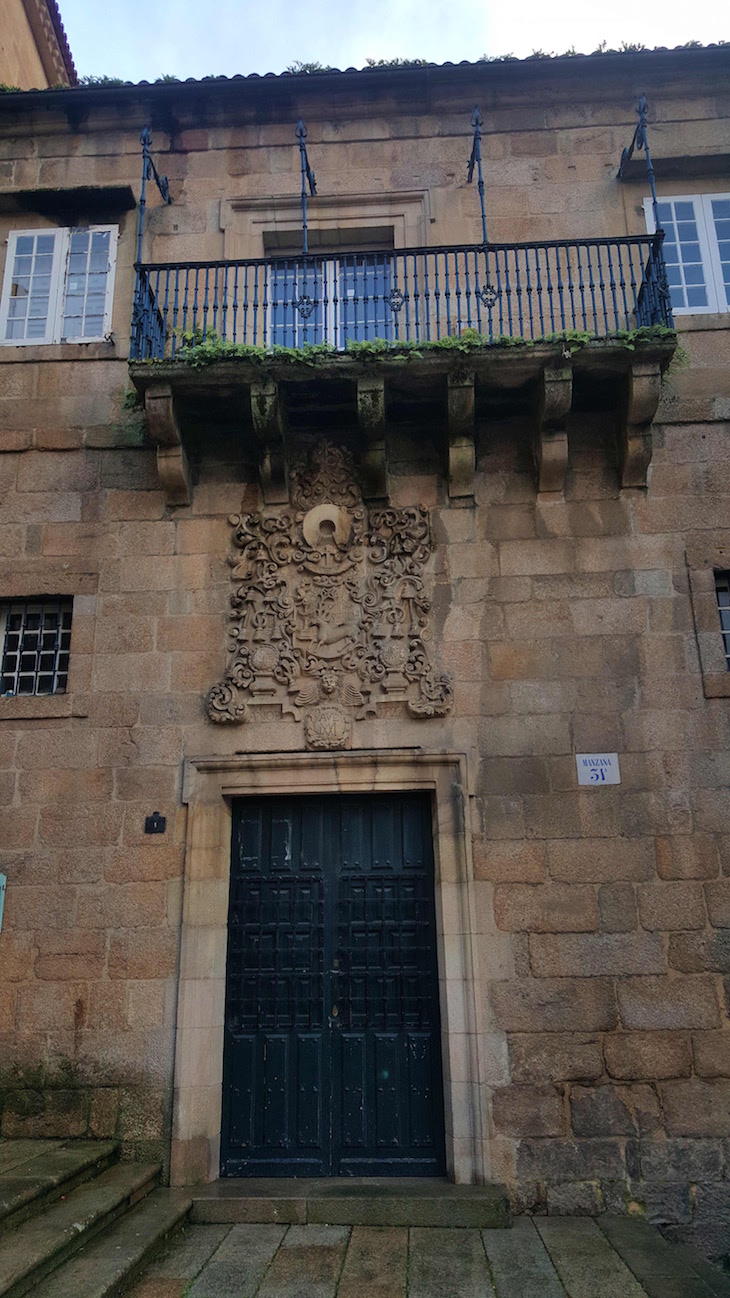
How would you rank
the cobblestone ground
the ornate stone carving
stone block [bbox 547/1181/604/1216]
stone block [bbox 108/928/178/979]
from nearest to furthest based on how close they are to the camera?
1. the cobblestone ground
2. stone block [bbox 547/1181/604/1216]
3. stone block [bbox 108/928/178/979]
4. the ornate stone carving

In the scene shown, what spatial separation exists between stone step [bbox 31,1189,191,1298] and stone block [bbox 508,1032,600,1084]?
2455 mm

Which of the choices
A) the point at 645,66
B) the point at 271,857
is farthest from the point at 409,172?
the point at 271,857

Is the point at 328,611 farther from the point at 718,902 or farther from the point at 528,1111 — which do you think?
the point at 528,1111

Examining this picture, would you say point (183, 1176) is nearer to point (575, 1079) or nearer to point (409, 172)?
point (575, 1079)

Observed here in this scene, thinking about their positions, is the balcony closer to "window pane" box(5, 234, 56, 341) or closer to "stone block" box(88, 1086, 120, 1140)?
"window pane" box(5, 234, 56, 341)

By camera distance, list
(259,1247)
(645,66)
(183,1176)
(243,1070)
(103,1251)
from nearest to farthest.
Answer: (103,1251) < (259,1247) < (183,1176) < (243,1070) < (645,66)

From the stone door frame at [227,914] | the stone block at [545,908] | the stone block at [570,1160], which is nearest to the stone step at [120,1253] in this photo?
the stone door frame at [227,914]

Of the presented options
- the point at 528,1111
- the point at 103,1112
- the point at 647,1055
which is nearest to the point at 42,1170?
the point at 103,1112

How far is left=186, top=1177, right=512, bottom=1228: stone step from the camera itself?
5.63 m

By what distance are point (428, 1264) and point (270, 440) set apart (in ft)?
19.5

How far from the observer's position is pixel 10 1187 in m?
5.07

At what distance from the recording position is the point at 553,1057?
20.5 feet

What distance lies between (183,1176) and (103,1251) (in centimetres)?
143

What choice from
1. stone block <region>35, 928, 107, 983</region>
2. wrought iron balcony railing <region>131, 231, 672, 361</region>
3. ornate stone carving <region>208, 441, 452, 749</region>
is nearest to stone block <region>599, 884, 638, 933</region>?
ornate stone carving <region>208, 441, 452, 749</region>
